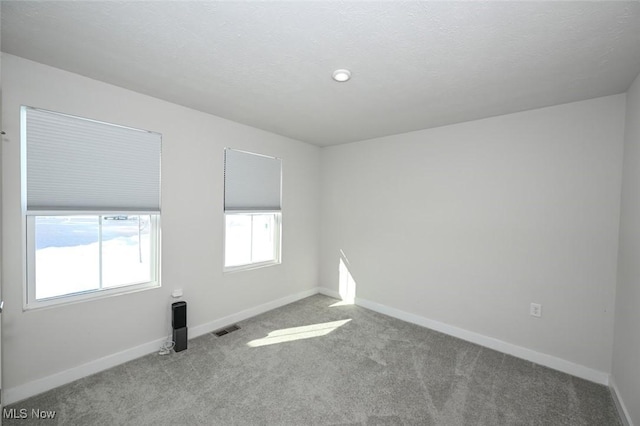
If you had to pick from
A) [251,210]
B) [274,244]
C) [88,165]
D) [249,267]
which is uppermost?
[88,165]

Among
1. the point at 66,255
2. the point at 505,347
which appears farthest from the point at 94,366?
the point at 505,347

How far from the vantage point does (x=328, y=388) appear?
213 cm

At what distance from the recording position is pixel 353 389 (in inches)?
83.7

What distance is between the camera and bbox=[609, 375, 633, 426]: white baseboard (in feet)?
5.90

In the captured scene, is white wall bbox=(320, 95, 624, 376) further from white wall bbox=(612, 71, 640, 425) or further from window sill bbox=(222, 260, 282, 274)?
window sill bbox=(222, 260, 282, 274)

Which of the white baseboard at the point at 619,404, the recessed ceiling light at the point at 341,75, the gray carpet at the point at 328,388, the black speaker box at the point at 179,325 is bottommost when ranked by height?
the gray carpet at the point at 328,388

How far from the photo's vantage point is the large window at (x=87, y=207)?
6.54ft

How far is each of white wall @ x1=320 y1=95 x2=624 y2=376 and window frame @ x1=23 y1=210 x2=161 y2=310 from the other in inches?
103

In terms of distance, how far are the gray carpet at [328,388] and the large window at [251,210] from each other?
3.48 feet

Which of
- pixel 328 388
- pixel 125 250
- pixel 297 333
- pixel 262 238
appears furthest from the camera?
pixel 262 238

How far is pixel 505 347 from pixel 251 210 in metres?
3.25

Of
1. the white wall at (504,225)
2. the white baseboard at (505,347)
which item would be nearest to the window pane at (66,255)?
the white wall at (504,225)

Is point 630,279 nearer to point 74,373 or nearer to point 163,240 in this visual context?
point 163,240

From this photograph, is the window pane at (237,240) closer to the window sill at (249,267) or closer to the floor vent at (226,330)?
the window sill at (249,267)
